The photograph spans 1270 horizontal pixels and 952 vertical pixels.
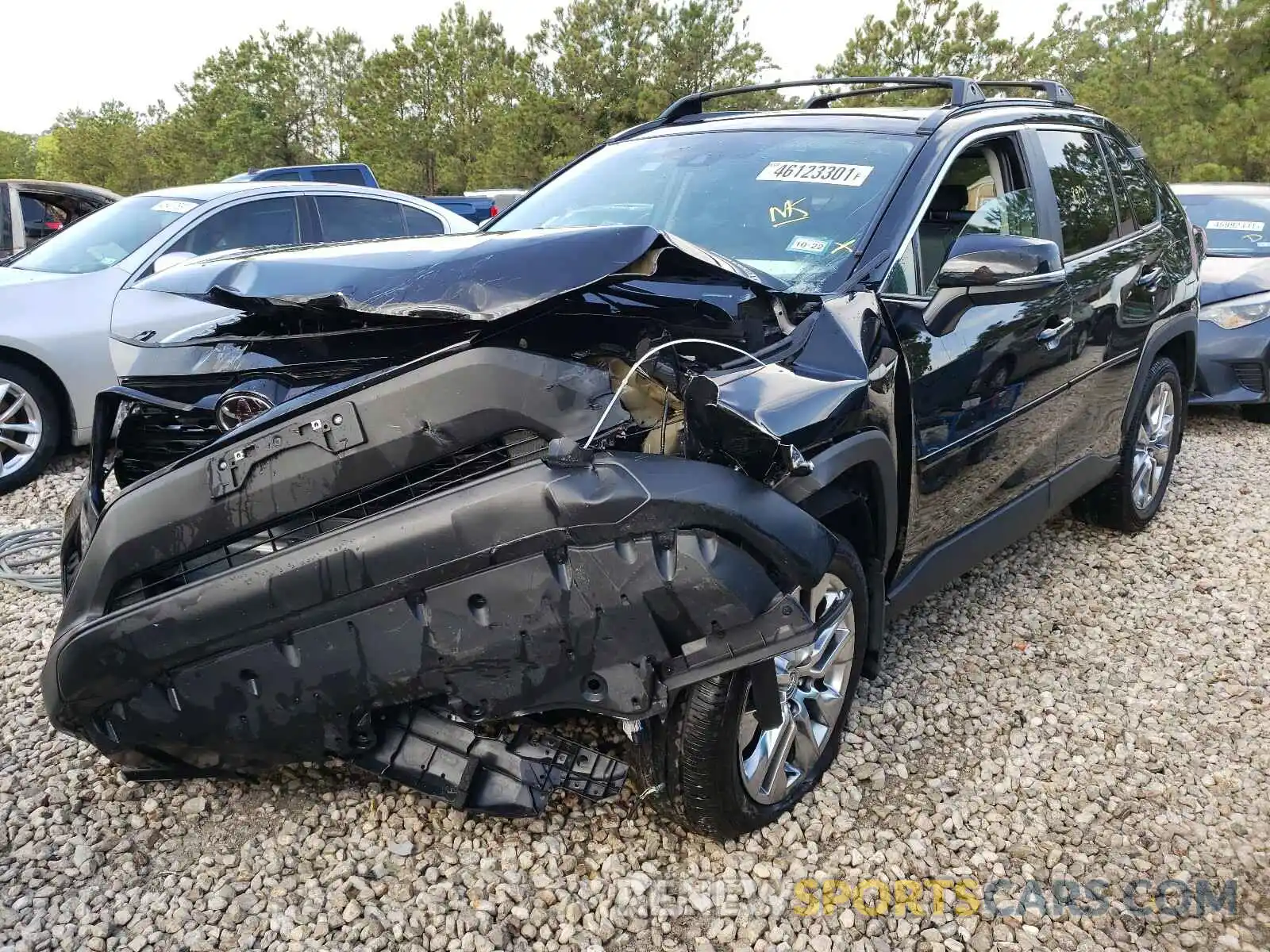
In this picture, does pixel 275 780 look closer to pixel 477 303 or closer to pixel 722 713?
pixel 722 713

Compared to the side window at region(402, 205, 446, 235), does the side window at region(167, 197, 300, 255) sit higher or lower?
higher

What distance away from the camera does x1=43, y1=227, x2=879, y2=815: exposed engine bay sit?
1902 mm

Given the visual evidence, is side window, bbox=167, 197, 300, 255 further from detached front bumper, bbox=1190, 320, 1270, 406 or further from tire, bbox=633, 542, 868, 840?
detached front bumper, bbox=1190, 320, 1270, 406

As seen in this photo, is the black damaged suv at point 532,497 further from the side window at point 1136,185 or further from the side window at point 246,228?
the side window at point 246,228

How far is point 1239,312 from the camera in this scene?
6.99m

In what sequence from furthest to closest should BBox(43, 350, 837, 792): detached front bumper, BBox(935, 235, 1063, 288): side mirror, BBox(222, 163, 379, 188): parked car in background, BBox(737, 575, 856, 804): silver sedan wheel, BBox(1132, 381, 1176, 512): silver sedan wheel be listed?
BBox(222, 163, 379, 188): parked car in background → BBox(1132, 381, 1176, 512): silver sedan wheel → BBox(935, 235, 1063, 288): side mirror → BBox(737, 575, 856, 804): silver sedan wheel → BBox(43, 350, 837, 792): detached front bumper

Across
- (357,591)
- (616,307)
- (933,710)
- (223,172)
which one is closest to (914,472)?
(933,710)

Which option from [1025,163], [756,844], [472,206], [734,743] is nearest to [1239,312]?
[1025,163]

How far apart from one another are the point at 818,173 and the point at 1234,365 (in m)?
5.40

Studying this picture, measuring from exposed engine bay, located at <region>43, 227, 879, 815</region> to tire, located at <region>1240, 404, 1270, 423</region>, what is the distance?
6612 mm

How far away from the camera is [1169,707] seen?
331 cm

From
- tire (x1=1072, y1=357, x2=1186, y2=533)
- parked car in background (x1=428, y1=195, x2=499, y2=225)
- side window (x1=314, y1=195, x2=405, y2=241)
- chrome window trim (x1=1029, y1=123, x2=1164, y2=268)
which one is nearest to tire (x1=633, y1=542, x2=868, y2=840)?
chrome window trim (x1=1029, y1=123, x2=1164, y2=268)

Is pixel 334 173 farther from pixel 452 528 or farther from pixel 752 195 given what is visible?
pixel 452 528

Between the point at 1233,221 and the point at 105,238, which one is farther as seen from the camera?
the point at 1233,221
